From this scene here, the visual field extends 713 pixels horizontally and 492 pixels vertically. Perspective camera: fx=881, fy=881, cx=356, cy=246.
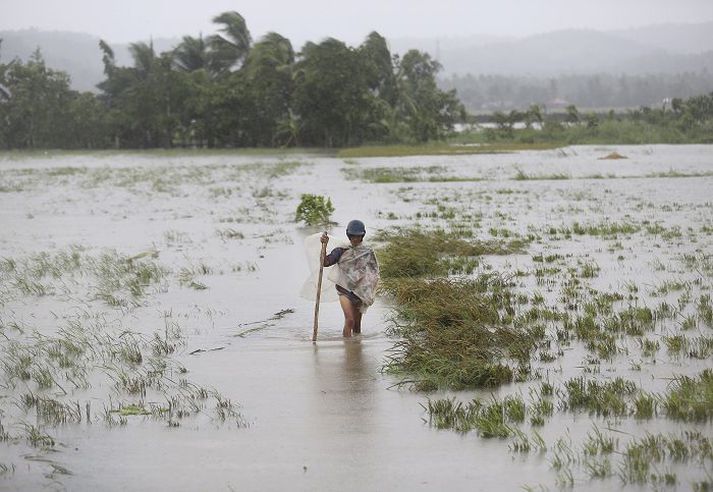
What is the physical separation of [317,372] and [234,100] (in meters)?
47.5

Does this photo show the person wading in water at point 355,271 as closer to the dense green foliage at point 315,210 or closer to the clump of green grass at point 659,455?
the clump of green grass at point 659,455

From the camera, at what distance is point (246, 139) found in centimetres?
5719

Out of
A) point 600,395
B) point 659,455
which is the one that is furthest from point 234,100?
point 659,455

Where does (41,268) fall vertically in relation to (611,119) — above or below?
below

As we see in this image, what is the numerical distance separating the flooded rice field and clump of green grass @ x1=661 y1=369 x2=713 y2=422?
0.02 metres

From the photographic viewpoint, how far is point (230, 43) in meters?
56.7

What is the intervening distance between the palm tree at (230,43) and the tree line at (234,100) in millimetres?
66

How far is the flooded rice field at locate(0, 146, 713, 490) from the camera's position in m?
4.85

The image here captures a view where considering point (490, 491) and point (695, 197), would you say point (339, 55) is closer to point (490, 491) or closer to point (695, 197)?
point (695, 197)

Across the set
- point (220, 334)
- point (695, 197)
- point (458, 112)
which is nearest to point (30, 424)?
point (220, 334)

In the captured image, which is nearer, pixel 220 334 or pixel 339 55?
pixel 220 334

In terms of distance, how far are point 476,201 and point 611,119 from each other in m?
41.2

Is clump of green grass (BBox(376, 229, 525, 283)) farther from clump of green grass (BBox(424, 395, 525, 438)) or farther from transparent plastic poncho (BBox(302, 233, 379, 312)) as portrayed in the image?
clump of green grass (BBox(424, 395, 525, 438))

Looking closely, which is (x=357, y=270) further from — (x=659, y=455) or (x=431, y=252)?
(x=431, y=252)
